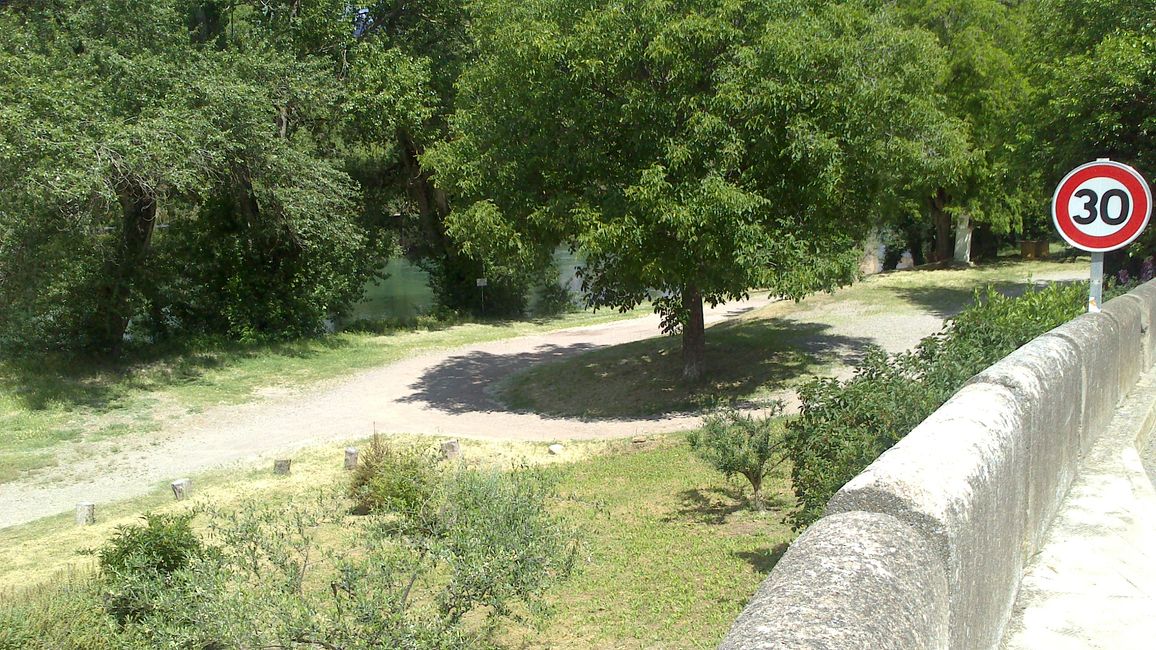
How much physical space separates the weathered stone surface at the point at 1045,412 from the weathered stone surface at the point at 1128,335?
1.87 m

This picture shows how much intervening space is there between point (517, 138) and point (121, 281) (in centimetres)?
961

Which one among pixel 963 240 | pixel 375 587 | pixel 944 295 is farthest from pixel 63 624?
pixel 963 240

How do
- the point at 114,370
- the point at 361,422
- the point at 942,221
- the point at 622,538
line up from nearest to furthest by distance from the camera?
the point at 622,538
the point at 361,422
the point at 114,370
the point at 942,221

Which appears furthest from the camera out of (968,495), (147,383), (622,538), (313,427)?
(147,383)

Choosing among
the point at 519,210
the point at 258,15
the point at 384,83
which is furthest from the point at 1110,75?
the point at 258,15

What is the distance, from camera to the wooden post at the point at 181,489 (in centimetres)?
1144

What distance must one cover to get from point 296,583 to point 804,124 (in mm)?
10176

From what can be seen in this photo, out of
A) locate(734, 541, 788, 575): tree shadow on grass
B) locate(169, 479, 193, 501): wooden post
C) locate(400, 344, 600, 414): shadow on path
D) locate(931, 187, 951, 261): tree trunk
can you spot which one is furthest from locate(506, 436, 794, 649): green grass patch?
locate(931, 187, 951, 261): tree trunk

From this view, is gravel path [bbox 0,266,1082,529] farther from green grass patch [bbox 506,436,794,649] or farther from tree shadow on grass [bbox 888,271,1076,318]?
green grass patch [bbox 506,436,794,649]

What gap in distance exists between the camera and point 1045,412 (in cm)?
421

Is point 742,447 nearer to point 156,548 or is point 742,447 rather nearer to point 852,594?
point 156,548

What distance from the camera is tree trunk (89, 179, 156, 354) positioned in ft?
62.3

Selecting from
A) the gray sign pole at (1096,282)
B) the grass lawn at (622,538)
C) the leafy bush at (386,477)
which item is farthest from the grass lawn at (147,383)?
the gray sign pole at (1096,282)

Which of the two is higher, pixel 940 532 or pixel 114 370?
pixel 940 532
